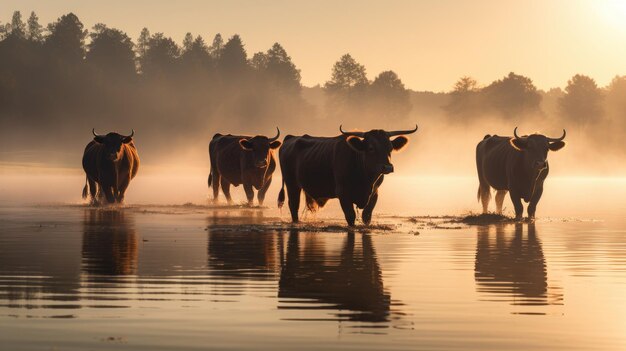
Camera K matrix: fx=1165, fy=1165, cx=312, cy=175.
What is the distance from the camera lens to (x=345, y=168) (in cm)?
2014

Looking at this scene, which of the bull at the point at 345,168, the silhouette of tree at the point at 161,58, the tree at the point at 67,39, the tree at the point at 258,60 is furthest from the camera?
the tree at the point at 258,60

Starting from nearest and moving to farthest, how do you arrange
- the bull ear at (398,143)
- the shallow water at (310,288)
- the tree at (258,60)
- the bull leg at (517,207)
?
the shallow water at (310,288), the bull ear at (398,143), the bull leg at (517,207), the tree at (258,60)

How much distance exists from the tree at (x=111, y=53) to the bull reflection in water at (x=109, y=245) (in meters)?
143

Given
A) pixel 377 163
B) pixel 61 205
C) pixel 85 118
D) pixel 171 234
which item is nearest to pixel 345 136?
pixel 377 163

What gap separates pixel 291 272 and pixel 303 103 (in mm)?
167460

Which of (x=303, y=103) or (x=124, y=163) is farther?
(x=303, y=103)

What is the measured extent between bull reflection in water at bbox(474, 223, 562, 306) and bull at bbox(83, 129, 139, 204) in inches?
447

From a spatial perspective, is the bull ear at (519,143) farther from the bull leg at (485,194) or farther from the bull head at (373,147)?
the bull head at (373,147)

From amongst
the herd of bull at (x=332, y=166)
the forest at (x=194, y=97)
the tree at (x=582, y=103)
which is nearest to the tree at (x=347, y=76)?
the forest at (x=194, y=97)

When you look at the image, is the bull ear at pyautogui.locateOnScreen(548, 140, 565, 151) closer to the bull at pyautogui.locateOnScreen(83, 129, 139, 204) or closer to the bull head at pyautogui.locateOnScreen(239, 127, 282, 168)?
the bull head at pyautogui.locateOnScreen(239, 127, 282, 168)

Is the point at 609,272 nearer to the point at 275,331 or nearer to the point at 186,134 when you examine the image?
the point at 275,331

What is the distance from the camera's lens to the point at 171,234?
19578 mm

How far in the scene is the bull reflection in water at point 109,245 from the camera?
44.3 feet

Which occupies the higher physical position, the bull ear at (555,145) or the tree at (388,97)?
the tree at (388,97)
